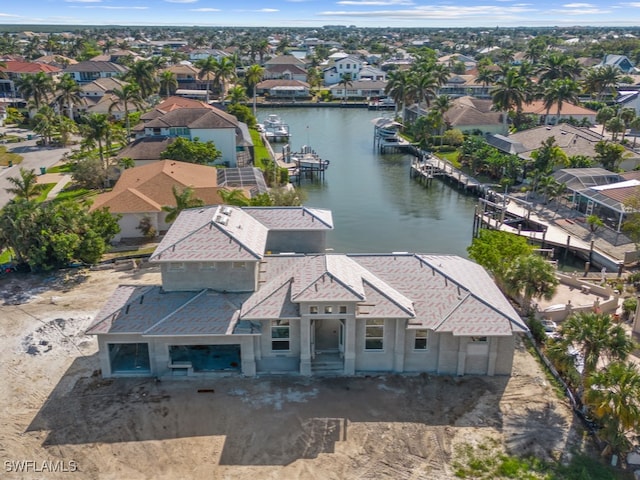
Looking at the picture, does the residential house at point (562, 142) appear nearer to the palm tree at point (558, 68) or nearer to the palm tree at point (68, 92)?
the palm tree at point (558, 68)

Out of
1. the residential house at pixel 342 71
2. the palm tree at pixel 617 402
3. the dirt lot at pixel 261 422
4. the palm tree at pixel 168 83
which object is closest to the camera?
the palm tree at pixel 617 402

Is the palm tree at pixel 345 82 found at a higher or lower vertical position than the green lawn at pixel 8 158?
higher

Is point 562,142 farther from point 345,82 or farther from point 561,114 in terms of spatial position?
point 345,82

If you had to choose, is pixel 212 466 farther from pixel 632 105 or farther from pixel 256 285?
pixel 632 105

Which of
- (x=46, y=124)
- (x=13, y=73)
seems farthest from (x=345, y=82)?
(x=13, y=73)

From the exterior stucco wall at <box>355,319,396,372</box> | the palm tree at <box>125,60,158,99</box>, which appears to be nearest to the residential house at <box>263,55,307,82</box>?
the palm tree at <box>125,60,158,99</box>

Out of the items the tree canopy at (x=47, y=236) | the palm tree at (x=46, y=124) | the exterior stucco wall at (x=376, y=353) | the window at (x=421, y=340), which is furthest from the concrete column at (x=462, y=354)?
the palm tree at (x=46, y=124)
